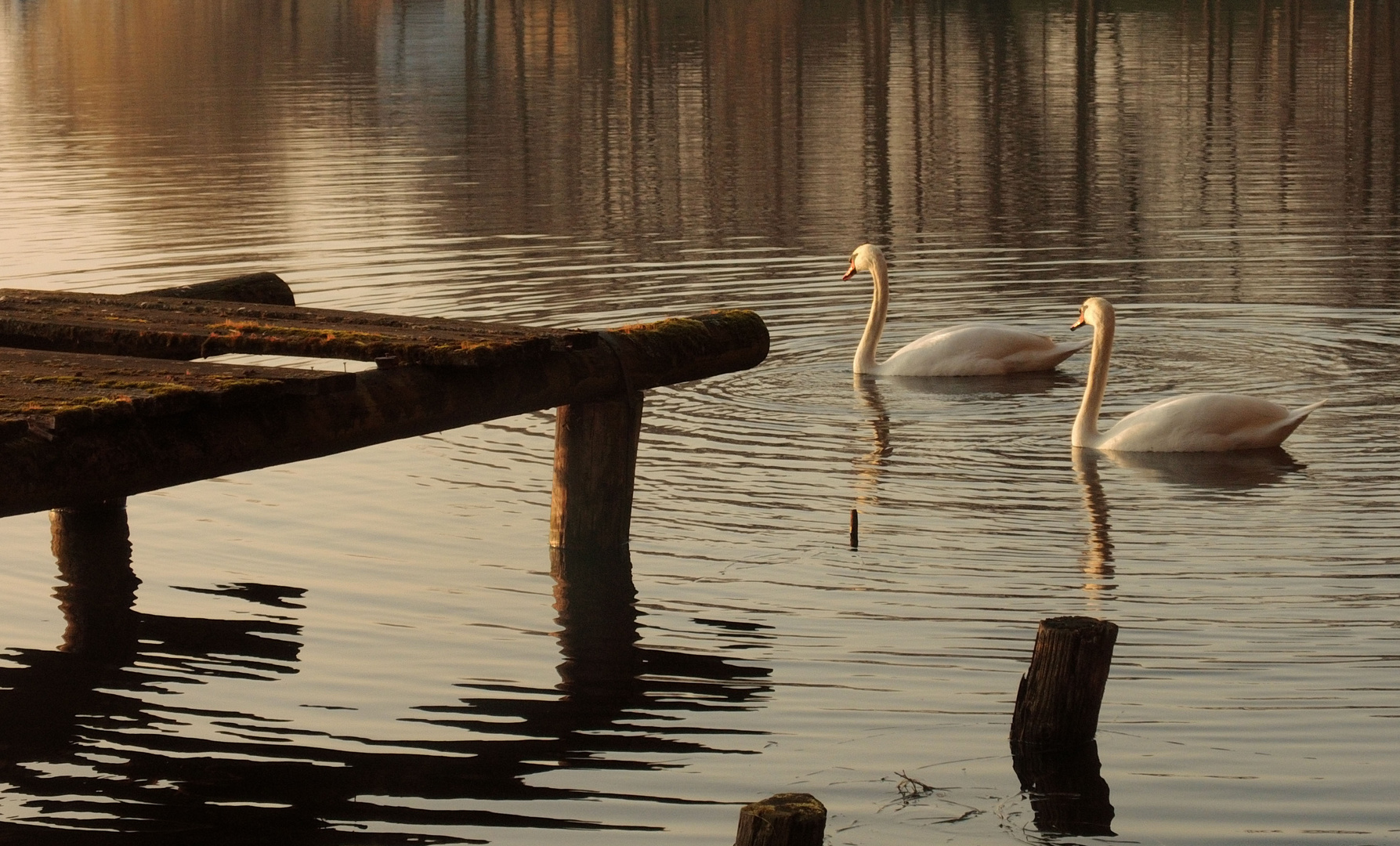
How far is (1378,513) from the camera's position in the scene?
35.2 feet

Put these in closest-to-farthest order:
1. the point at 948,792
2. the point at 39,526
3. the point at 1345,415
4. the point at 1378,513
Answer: the point at 948,792 < the point at 1378,513 < the point at 39,526 < the point at 1345,415

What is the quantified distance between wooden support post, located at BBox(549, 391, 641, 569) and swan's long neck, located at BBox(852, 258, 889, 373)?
16.4 ft

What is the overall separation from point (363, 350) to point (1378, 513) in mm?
5647

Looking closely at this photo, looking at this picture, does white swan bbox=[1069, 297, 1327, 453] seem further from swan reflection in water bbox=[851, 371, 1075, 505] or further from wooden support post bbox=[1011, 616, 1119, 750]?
wooden support post bbox=[1011, 616, 1119, 750]

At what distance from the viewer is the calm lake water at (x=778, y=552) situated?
726cm

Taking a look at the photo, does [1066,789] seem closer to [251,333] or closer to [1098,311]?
[251,333]

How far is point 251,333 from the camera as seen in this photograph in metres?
9.42

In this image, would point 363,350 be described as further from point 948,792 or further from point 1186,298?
point 1186,298

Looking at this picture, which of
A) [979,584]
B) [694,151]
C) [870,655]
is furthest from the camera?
[694,151]

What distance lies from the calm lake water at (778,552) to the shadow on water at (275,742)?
0.08 ft

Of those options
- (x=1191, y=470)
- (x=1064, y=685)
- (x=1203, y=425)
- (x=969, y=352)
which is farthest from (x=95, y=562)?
(x=969, y=352)

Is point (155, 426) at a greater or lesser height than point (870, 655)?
greater

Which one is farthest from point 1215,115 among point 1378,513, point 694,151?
point 1378,513

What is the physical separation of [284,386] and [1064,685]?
3391mm
